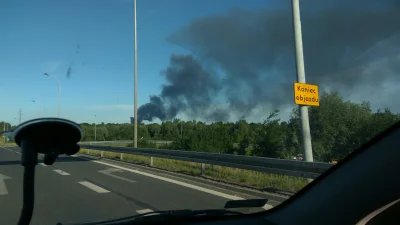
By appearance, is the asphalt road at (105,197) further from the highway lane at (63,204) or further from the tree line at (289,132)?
the tree line at (289,132)

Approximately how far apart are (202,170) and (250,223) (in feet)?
36.6

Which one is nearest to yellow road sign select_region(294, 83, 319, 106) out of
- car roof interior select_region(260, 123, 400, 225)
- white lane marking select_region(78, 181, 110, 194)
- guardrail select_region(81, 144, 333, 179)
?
guardrail select_region(81, 144, 333, 179)

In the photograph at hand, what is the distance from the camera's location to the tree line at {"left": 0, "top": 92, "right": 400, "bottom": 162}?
13.5 ft

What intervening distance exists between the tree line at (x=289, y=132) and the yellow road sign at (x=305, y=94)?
212 mm

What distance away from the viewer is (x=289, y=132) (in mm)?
10734

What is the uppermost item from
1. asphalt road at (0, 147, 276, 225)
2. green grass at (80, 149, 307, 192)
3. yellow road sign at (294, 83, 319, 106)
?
yellow road sign at (294, 83, 319, 106)

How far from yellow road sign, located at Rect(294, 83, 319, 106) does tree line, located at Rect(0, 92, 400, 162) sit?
0.70 feet

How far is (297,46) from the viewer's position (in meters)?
9.48

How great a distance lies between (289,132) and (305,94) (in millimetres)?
1916

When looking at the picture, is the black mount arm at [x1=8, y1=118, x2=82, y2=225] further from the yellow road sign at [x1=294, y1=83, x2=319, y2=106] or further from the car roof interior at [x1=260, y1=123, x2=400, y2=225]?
the yellow road sign at [x1=294, y1=83, x2=319, y2=106]

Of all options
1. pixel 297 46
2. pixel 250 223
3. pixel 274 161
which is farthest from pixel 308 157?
pixel 250 223

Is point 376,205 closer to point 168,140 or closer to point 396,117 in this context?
point 396,117

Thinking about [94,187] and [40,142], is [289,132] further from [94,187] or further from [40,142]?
[40,142]

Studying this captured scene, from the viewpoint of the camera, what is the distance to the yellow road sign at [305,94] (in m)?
8.96
